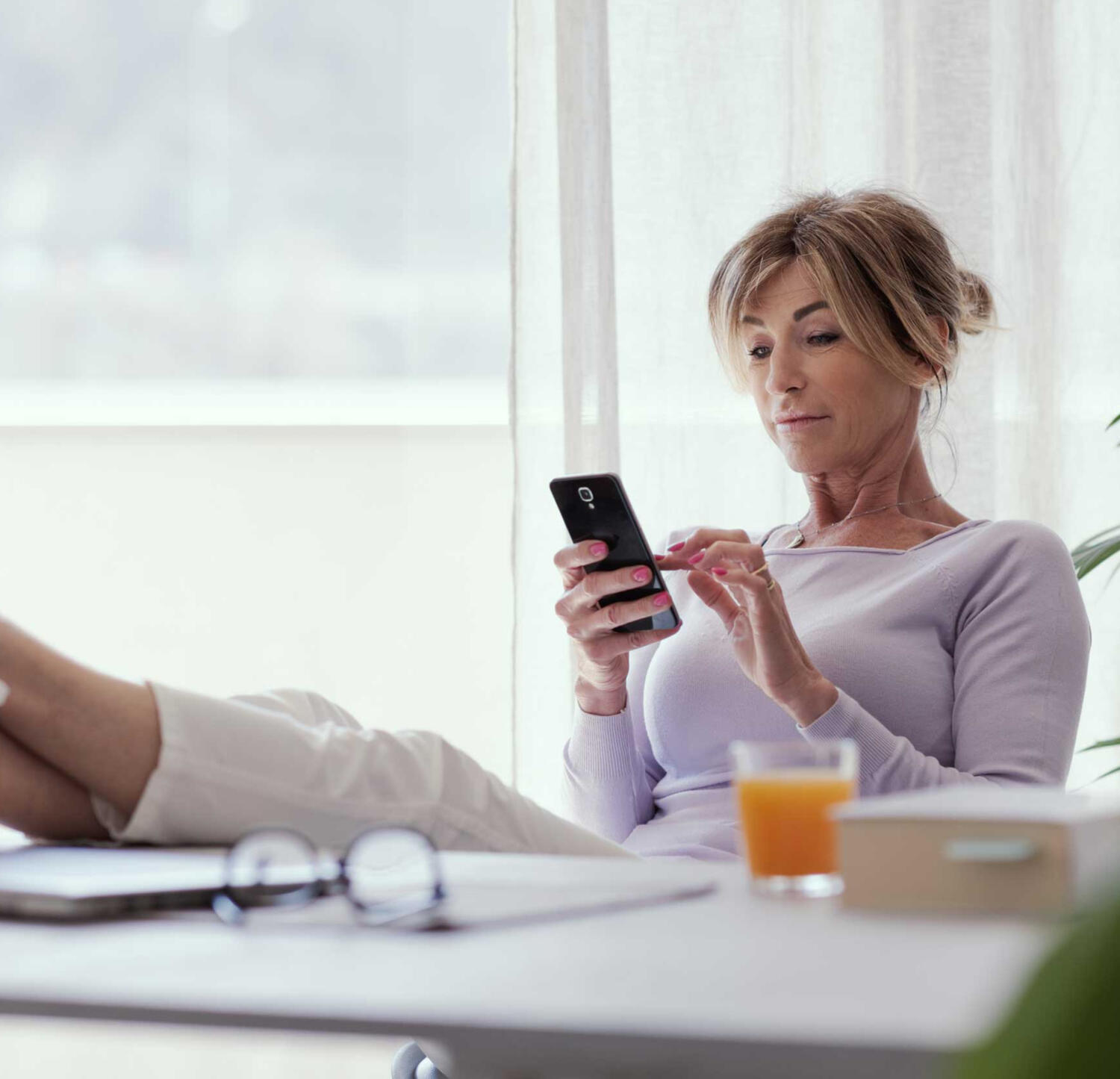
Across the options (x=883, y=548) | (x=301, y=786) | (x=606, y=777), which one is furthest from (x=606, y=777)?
(x=301, y=786)

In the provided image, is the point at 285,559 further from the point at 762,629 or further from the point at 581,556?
the point at 762,629

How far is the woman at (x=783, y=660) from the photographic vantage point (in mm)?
912

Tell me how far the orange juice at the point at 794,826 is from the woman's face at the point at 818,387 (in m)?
0.93

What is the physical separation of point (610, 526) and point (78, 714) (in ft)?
2.14

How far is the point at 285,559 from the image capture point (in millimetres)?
2281

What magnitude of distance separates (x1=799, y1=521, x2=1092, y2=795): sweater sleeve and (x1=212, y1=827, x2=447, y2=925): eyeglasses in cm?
71

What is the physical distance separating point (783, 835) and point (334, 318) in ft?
5.46

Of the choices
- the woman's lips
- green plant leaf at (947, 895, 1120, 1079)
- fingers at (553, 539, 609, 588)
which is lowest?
fingers at (553, 539, 609, 588)

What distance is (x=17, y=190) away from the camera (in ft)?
7.55

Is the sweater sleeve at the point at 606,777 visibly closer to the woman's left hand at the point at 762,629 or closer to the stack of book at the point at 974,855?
the woman's left hand at the point at 762,629

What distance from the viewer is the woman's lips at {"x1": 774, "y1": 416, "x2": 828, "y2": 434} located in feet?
5.38

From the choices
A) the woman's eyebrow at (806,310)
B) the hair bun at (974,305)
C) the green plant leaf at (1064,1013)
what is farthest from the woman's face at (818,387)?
the green plant leaf at (1064,1013)

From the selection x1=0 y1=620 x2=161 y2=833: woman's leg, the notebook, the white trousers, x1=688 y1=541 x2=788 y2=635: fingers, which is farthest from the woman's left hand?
x1=0 y1=620 x2=161 y2=833: woman's leg

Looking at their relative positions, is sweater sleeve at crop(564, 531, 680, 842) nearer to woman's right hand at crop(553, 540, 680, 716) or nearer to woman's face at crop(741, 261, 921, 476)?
woman's right hand at crop(553, 540, 680, 716)
